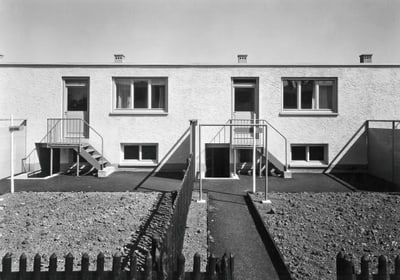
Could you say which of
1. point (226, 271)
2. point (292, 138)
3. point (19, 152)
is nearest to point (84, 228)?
point (226, 271)

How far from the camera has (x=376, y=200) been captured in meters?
9.69

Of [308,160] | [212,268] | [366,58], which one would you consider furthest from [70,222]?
[366,58]

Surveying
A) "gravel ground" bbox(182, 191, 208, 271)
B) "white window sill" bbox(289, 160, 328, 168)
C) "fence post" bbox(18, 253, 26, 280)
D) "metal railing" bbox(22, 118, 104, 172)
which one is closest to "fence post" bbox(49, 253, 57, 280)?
"fence post" bbox(18, 253, 26, 280)

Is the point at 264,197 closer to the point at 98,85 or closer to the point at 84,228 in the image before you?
the point at 84,228

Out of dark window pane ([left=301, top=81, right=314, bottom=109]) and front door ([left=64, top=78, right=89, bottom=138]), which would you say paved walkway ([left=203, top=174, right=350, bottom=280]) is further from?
front door ([left=64, top=78, right=89, bottom=138])

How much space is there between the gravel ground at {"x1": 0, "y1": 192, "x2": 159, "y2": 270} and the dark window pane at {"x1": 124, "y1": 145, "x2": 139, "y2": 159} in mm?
4695

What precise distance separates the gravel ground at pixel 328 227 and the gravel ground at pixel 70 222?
3.22m

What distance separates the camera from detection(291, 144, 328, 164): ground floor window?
48.9 feet

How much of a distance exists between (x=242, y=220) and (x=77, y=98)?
Result: 405 inches

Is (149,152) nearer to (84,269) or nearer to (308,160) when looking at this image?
(308,160)

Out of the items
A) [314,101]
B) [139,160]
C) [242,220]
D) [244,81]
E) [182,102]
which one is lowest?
[242,220]

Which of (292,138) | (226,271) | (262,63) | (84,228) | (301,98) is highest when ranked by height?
(262,63)

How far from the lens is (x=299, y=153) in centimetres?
1498

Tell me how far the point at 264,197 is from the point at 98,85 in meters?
8.97
